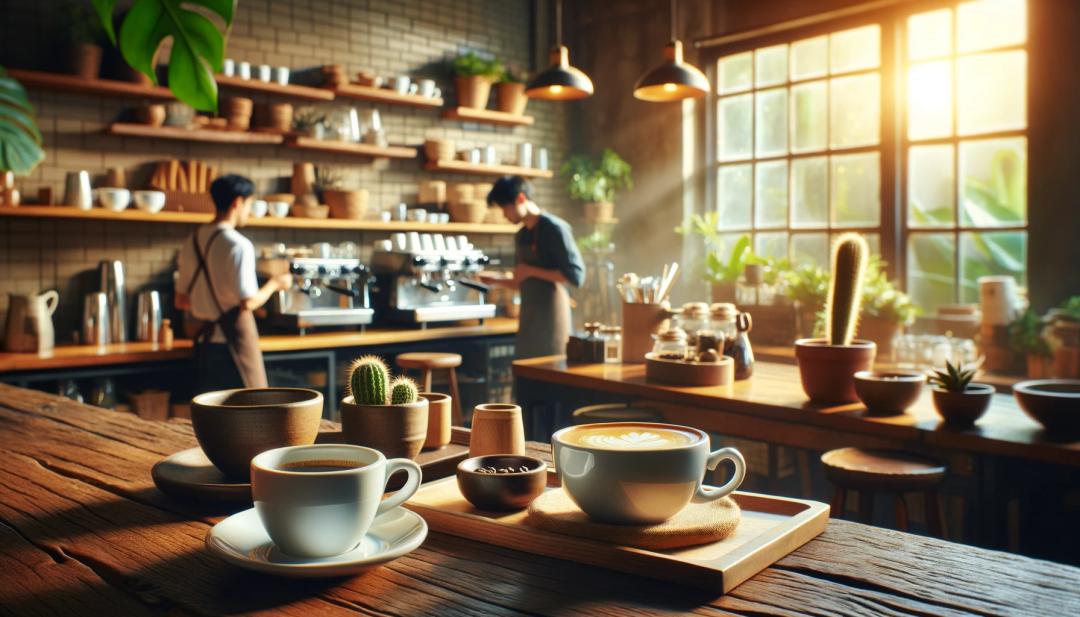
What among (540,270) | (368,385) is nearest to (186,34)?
(368,385)

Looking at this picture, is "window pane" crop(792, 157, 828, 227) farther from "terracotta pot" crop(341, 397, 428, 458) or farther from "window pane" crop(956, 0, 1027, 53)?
"terracotta pot" crop(341, 397, 428, 458)

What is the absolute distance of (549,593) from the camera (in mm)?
895

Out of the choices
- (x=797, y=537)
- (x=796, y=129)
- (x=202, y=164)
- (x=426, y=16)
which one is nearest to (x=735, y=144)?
(x=796, y=129)

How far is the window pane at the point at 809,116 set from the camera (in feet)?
19.1

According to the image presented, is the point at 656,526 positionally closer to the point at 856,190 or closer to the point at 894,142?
the point at 894,142

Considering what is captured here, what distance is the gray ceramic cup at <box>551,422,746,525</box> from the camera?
0.97 metres

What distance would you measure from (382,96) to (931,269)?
11.9 ft

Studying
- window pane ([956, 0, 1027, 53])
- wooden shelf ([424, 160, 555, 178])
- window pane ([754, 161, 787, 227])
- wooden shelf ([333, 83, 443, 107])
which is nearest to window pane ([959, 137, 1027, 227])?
window pane ([956, 0, 1027, 53])

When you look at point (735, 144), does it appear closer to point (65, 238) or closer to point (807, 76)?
point (807, 76)

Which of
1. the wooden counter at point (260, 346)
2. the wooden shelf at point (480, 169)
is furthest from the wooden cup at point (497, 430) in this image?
the wooden shelf at point (480, 169)

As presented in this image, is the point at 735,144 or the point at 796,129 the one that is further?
the point at 735,144

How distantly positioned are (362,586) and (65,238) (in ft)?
15.9

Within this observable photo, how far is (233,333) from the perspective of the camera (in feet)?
14.1

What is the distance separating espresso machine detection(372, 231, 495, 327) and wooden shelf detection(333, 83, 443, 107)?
0.99 m
